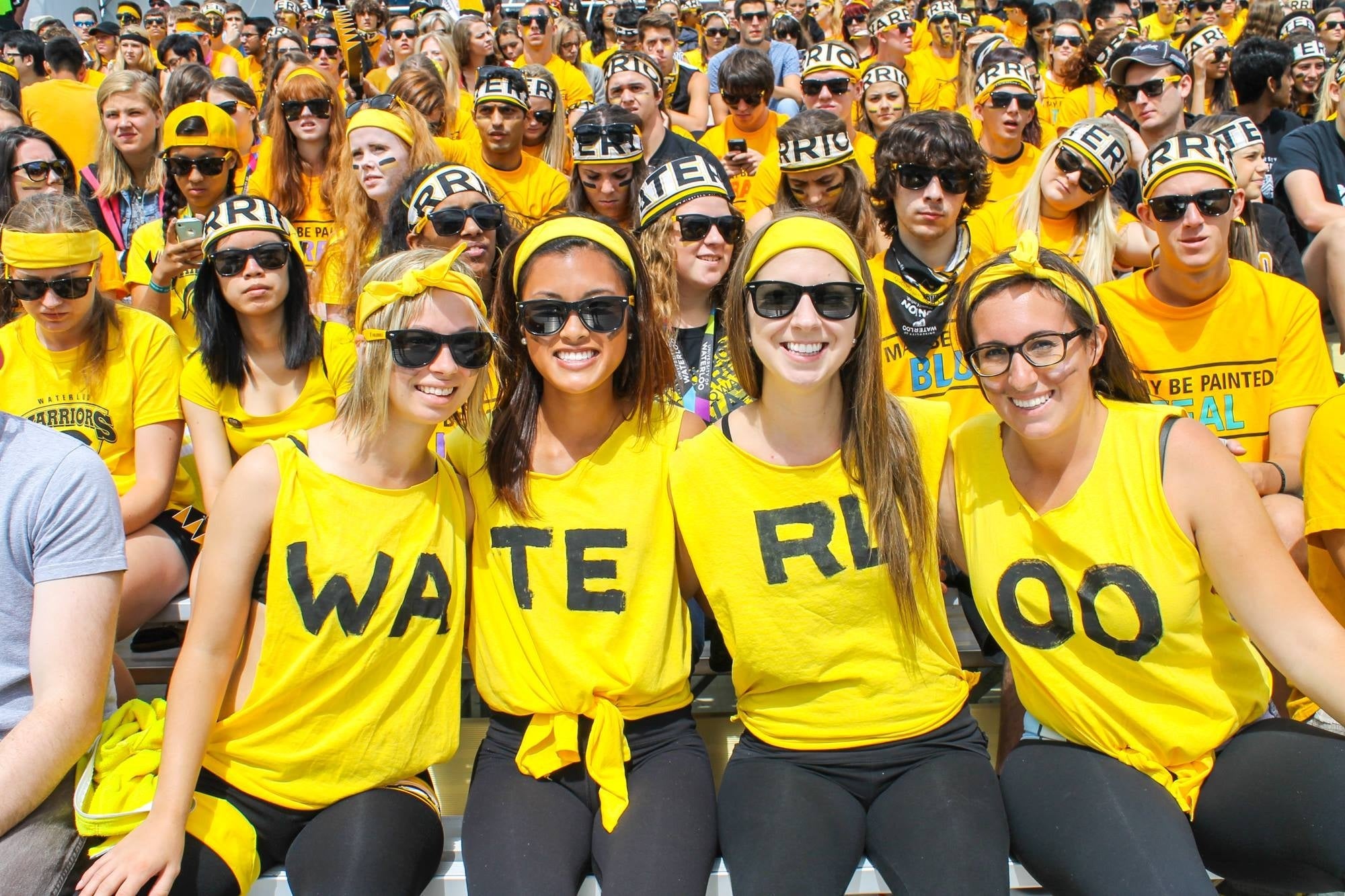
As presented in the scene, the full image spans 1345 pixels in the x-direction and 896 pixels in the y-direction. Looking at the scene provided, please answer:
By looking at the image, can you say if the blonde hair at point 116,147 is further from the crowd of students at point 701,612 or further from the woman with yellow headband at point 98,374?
the crowd of students at point 701,612

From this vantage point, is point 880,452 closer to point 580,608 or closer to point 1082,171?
point 580,608

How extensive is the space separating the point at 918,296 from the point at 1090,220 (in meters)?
1.27

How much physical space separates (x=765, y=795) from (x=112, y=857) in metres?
1.36

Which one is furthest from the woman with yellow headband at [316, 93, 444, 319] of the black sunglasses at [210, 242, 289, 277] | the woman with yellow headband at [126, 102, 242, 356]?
the black sunglasses at [210, 242, 289, 277]

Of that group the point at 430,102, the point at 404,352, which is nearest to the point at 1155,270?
the point at 404,352

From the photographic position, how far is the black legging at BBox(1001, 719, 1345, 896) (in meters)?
2.12

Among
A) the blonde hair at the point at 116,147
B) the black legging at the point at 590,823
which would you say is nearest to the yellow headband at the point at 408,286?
the black legging at the point at 590,823

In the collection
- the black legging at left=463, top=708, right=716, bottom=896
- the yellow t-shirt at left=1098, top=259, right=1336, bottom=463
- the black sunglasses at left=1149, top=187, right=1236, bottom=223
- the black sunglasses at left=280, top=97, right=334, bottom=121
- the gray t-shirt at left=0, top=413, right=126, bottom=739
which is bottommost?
the black legging at left=463, top=708, right=716, bottom=896

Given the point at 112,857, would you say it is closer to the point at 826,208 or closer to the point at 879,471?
the point at 879,471

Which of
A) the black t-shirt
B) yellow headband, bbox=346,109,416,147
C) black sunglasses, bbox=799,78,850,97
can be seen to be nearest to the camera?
yellow headband, bbox=346,109,416,147

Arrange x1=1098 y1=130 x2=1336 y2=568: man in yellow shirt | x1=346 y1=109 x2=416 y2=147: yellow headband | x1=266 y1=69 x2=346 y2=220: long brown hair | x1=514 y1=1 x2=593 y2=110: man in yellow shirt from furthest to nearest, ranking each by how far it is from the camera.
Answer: x1=514 y1=1 x2=593 y2=110: man in yellow shirt, x1=266 y1=69 x2=346 y2=220: long brown hair, x1=346 y1=109 x2=416 y2=147: yellow headband, x1=1098 y1=130 x2=1336 y2=568: man in yellow shirt

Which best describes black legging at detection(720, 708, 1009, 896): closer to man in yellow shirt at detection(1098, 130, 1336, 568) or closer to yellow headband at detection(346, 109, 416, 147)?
man in yellow shirt at detection(1098, 130, 1336, 568)

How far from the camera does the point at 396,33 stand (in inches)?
355

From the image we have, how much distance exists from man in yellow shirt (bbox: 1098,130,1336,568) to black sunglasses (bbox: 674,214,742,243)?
137 cm
